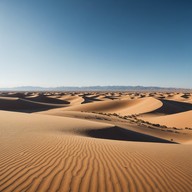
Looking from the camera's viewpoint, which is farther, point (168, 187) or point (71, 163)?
point (71, 163)

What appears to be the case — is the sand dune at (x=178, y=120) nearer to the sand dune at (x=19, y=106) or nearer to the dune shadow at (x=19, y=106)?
the sand dune at (x=19, y=106)

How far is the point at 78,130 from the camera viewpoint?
13.6 meters

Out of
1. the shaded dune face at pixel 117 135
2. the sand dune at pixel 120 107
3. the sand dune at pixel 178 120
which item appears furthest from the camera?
the sand dune at pixel 120 107

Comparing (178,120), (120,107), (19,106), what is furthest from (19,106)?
(178,120)

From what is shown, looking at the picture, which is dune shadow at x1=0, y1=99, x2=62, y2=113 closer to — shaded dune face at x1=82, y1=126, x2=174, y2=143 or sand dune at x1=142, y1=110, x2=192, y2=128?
sand dune at x1=142, y1=110, x2=192, y2=128

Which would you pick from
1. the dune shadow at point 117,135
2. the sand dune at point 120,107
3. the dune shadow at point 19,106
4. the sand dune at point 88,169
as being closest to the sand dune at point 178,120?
the sand dune at point 120,107

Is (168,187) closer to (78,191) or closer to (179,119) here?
(78,191)

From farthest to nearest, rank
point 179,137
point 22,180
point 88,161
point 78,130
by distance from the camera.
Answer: point 179,137 < point 78,130 < point 88,161 < point 22,180

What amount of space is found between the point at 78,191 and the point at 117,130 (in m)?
11.1

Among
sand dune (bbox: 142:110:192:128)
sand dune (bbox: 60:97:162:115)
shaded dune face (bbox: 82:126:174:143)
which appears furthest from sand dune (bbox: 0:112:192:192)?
sand dune (bbox: 60:97:162:115)

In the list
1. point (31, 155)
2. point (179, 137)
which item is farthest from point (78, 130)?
point (179, 137)

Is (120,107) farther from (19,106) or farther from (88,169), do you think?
(88,169)


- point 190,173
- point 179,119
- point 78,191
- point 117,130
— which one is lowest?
point 179,119

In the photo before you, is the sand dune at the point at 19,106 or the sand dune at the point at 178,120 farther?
the sand dune at the point at 19,106
